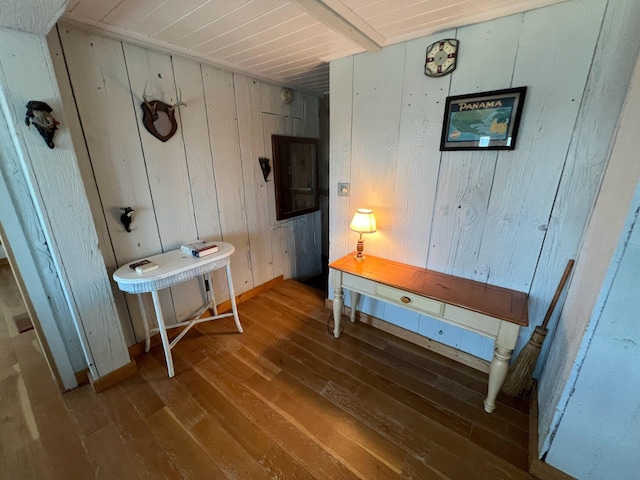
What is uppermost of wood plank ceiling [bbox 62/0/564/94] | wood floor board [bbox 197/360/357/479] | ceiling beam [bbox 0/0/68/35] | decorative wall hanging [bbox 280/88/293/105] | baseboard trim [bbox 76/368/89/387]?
wood plank ceiling [bbox 62/0/564/94]

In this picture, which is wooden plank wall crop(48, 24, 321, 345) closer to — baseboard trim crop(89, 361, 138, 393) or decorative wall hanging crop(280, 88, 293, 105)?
decorative wall hanging crop(280, 88, 293, 105)

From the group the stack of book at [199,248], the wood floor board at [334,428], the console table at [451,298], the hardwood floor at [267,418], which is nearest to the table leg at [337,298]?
the console table at [451,298]

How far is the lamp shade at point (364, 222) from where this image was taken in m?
1.88

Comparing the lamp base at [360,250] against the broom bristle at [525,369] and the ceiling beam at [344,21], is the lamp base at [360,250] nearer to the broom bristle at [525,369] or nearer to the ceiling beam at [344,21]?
the broom bristle at [525,369]

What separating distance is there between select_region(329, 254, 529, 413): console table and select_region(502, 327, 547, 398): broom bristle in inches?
8.0

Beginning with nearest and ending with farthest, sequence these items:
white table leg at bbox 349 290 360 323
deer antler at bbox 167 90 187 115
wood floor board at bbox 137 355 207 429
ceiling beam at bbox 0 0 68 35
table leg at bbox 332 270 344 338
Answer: ceiling beam at bbox 0 0 68 35, wood floor board at bbox 137 355 207 429, deer antler at bbox 167 90 187 115, table leg at bbox 332 270 344 338, white table leg at bbox 349 290 360 323

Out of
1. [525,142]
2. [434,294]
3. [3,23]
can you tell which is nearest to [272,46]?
[3,23]

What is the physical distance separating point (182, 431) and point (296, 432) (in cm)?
63

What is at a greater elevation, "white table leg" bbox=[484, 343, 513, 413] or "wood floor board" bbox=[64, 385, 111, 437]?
"white table leg" bbox=[484, 343, 513, 413]

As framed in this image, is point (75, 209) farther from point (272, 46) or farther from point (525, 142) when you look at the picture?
point (525, 142)

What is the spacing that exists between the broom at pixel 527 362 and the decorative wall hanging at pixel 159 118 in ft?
8.92

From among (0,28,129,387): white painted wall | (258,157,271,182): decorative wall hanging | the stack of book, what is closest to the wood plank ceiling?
(0,28,129,387): white painted wall

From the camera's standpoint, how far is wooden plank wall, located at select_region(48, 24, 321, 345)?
153 centimetres

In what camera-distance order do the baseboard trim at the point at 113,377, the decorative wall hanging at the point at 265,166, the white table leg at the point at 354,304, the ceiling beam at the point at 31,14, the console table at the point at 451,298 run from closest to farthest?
the ceiling beam at the point at 31,14 → the console table at the point at 451,298 → the baseboard trim at the point at 113,377 → the white table leg at the point at 354,304 → the decorative wall hanging at the point at 265,166
